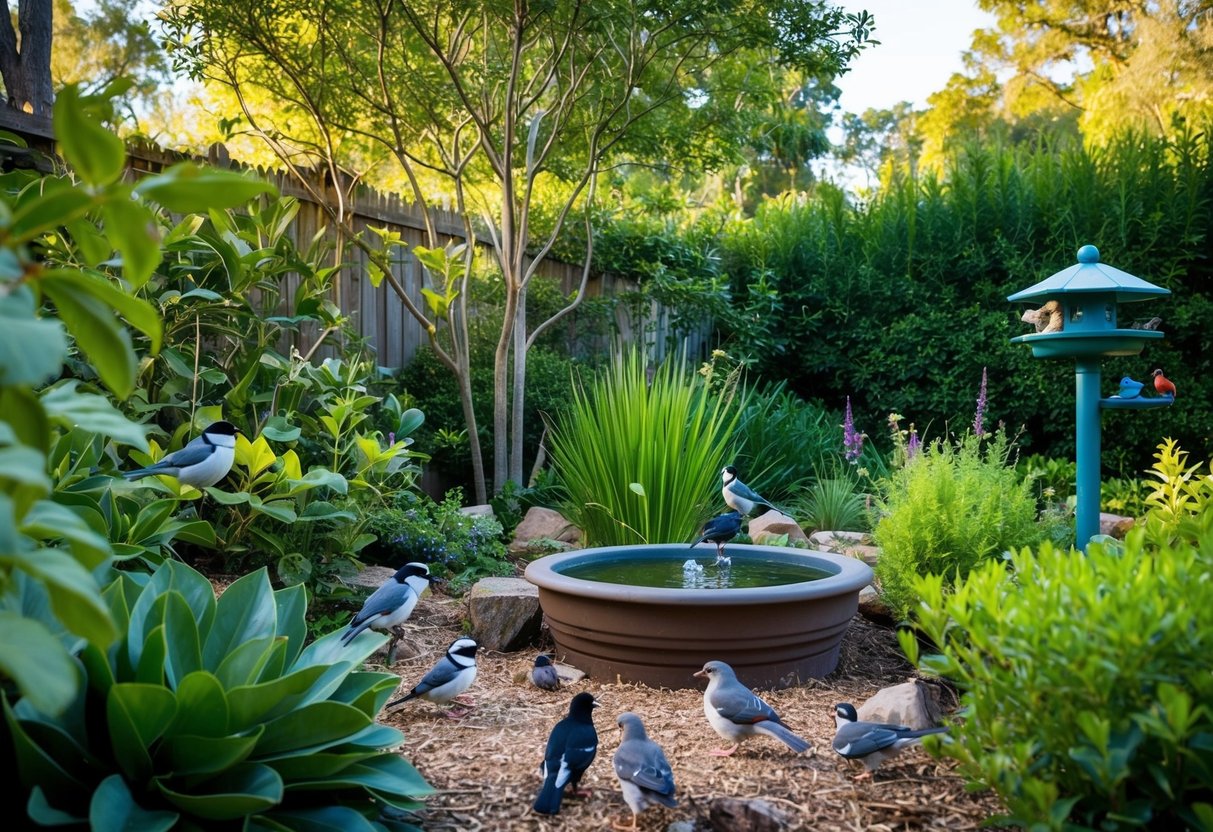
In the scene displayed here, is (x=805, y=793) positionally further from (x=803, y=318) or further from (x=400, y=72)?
(x=803, y=318)

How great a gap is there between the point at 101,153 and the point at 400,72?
512 cm

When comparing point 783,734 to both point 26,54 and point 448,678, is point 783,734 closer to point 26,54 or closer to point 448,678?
point 448,678

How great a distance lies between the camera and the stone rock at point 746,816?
6.52 ft

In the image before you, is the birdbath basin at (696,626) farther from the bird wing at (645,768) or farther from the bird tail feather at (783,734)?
the bird wing at (645,768)

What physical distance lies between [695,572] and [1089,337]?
6.27 feet

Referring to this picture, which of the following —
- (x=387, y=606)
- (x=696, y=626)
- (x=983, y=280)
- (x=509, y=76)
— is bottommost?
(x=696, y=626)

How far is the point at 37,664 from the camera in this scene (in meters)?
1.05

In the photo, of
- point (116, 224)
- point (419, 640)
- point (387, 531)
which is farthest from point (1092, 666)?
point (387, 531)

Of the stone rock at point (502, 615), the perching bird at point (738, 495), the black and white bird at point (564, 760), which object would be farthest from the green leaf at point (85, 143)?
the perching bird at point (738, 495)

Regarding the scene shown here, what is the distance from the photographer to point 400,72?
227 inches

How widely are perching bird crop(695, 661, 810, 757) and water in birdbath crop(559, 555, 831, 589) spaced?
3.24 feet

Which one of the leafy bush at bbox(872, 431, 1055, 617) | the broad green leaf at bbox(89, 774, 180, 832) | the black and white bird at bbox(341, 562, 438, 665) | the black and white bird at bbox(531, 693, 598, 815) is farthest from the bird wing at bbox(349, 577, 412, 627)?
the leafy bush at bbox(872, 431, 1055, 617)

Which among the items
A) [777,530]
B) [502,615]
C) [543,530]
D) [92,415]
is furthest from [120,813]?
[777,530]

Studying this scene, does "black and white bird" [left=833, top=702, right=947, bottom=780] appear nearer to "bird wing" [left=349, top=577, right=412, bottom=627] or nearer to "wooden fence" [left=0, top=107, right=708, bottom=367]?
"bird wing" [left=349, top=577, right=412, bottom=627]
